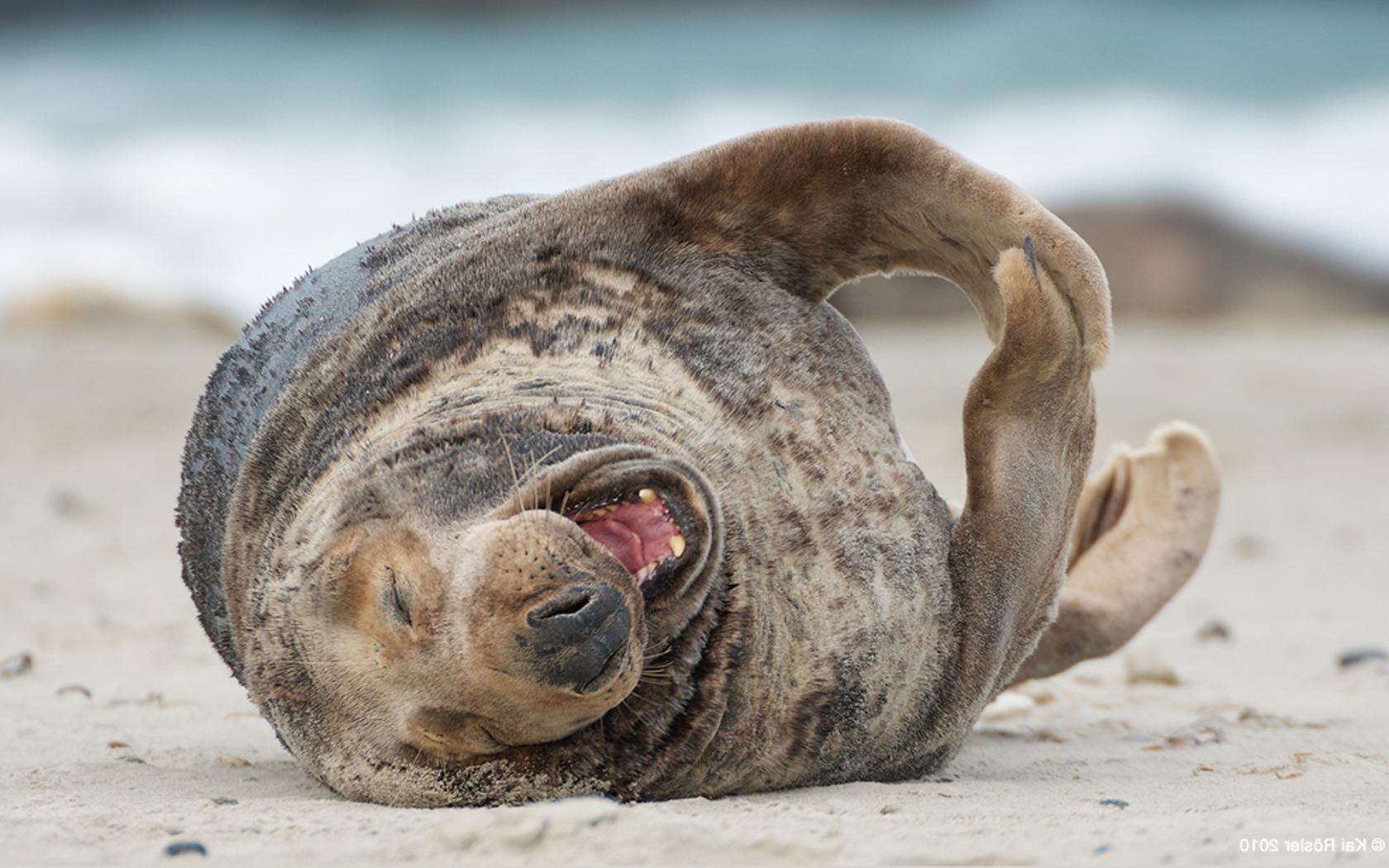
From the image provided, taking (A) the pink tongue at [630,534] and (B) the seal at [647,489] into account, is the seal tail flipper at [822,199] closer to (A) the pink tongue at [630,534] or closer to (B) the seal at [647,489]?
(B) the seal at [647,489]

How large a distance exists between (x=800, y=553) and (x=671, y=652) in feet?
1.63

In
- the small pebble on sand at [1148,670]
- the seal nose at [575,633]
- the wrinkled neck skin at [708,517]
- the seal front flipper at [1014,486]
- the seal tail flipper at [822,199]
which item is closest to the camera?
the seal nose at [575,633]

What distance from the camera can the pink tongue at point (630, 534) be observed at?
2.96 metres

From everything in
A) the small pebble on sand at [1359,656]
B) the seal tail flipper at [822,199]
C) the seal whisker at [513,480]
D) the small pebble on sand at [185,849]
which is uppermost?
the seal tail flipper at [822,199]

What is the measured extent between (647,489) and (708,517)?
0.40 feet

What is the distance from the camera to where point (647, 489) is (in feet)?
9.68

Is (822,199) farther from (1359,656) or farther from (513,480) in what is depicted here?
(1359,656)

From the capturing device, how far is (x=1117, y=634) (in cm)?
495

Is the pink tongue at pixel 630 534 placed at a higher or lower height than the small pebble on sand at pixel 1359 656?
higher

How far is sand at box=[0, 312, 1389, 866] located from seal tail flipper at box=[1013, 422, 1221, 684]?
25cm

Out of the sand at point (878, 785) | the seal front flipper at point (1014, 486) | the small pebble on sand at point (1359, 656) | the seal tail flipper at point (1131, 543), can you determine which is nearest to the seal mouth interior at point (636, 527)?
the sand at point (878, 785)

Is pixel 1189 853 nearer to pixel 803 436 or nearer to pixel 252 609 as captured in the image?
pixel 803 436

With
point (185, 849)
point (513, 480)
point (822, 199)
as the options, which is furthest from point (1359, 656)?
point (185, 849)

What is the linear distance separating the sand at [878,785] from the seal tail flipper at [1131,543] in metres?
0.25
